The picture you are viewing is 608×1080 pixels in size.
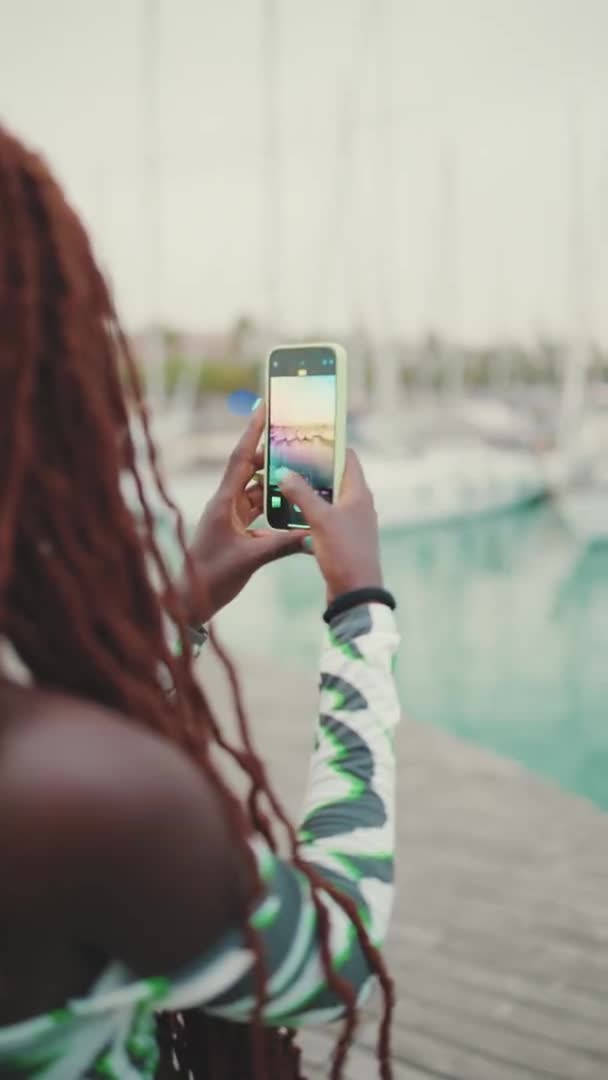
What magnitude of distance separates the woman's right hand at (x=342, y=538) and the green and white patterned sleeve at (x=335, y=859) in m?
0.02

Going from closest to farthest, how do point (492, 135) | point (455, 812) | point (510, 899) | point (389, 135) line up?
point (510, 899) → point (455, 812) → point (389, 135) → point (492, 135)

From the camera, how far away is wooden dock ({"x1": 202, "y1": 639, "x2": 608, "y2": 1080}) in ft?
7.54

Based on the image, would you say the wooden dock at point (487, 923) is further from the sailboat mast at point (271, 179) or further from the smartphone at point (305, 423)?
the sailboat mast at point (271, 179)

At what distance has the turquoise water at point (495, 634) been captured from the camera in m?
8.54

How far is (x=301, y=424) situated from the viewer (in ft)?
3.71

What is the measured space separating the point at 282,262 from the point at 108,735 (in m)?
18.3

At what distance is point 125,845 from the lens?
0.60 meters

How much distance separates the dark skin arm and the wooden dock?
1710 millimetres

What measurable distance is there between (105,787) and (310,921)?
0.62 feet

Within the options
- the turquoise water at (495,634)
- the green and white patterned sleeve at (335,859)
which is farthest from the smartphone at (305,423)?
the turquoise water at (495,634)

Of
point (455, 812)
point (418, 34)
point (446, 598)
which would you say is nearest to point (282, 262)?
point (418, 34)

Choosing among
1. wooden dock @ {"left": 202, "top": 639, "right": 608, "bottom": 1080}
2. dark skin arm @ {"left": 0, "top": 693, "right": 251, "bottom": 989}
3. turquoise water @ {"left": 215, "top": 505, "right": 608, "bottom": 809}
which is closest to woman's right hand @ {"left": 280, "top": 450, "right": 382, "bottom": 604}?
dark skin arm @ {"left": 0, "top": 693, "right": 251, "bottom": 989}

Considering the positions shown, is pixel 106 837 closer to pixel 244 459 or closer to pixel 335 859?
pixel 335 859

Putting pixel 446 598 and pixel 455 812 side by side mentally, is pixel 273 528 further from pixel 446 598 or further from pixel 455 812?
pixel 446 598
